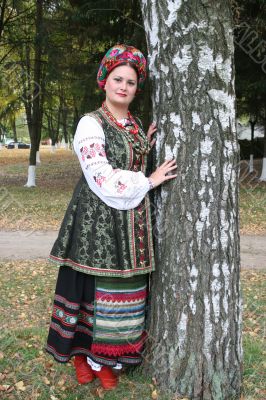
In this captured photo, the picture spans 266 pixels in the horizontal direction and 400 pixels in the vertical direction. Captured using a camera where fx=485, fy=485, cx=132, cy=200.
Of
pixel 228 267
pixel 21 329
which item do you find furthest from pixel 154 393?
pixel 21 329

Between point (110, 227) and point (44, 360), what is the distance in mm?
1314

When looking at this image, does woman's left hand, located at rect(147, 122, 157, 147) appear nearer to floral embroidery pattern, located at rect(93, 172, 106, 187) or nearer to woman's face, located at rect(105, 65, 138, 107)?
woman's face, located at rect(105, 65, 138, 107)

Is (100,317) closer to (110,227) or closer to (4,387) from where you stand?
(110,227)

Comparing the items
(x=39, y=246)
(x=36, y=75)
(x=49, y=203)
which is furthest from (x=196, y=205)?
(x=36, y=75)

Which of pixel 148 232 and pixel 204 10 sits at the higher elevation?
pixel 204 10

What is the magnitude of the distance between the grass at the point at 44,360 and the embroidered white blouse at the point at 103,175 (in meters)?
1.19

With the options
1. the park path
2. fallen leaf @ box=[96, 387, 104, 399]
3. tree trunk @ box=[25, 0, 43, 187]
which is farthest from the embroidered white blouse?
tree trunk @ box=[25, 0, 43, 187]

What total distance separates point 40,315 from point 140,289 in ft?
7.30

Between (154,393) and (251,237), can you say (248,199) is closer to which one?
(251,237)

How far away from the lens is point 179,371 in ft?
9.26

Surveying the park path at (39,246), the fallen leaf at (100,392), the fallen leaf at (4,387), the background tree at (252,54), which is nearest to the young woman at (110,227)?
the fallen leaf at (100,392)

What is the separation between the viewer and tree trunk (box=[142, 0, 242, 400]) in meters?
2.52

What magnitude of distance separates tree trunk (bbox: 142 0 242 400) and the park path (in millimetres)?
3984

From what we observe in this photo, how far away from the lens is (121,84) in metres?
2.67
